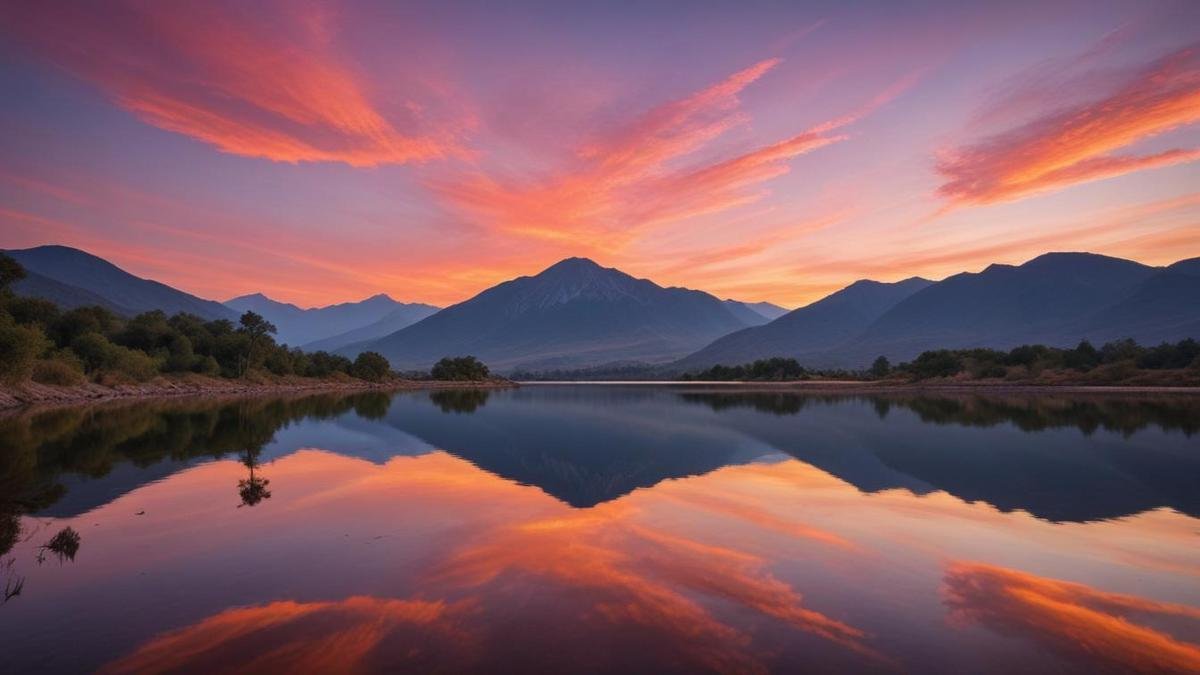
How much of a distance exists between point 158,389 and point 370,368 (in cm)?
6958

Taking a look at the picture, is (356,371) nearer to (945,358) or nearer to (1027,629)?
(945,358)

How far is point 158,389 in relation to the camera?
277ft

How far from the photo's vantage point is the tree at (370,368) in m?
152

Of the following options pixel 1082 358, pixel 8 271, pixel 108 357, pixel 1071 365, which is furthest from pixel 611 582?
pixel 1082 358

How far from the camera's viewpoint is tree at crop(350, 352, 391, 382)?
499 feet

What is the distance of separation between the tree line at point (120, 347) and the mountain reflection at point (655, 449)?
40.5 ft

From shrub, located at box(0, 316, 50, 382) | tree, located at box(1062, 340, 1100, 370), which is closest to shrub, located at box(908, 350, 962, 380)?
tree, located at box(1062, 340, 1100, 370)

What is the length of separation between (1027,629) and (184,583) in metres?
14.5

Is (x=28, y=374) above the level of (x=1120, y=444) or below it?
above

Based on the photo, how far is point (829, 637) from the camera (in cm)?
878

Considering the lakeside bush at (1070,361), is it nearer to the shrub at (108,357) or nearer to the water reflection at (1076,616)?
the water reflection at (1076,616)

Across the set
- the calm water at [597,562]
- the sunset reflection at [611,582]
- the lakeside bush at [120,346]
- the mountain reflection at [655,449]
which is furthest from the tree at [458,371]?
the sunset reflection at [611,582]

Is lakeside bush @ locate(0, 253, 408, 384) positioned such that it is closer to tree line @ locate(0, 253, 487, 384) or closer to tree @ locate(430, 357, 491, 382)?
tree line @ locate(0, 253, 487, 384)

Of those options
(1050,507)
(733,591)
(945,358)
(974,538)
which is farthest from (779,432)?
(945,358)
